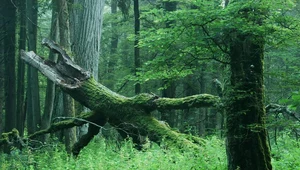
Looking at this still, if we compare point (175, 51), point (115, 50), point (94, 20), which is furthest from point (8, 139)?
point (115, 50)

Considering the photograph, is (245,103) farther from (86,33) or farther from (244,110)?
(86,33)

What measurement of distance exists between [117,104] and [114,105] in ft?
0.25

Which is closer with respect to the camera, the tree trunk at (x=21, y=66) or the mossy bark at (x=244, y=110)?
the mossy bark at (x=244, y=110)

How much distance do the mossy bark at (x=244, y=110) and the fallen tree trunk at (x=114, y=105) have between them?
7.11ft

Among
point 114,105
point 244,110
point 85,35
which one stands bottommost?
point 114,105

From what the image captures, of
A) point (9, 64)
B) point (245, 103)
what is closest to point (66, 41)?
point (245, 103)

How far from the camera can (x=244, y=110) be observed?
17.6 ft

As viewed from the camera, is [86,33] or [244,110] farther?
[86,33]

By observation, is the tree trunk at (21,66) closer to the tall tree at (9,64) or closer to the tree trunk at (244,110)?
the tall tree at (9,64)

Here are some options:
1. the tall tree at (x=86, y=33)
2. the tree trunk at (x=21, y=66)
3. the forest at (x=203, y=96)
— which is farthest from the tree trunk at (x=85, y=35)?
the tree trunk at (x=21, y=66)

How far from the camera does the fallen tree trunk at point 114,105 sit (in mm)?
8086

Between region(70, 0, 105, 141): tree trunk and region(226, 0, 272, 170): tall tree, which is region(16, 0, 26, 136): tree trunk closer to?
region(70, 0, 105, 141): tree trunk

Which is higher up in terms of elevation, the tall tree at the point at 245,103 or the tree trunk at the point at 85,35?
the tree trunk at the point at 85,35

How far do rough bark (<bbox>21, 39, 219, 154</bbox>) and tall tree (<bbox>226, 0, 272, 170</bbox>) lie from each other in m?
2.13
